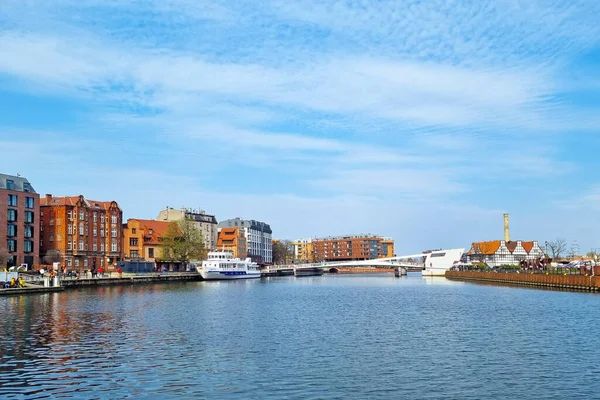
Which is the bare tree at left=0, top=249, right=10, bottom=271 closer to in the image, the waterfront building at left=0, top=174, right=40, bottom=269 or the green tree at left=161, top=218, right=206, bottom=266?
the waterfront building at left=0, top=174, right=40, bottom=269

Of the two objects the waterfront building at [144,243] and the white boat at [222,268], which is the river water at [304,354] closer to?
the white boat at [222,268]

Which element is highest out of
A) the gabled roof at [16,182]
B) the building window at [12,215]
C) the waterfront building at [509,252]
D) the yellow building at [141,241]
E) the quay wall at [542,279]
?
the gabled roof at [16,182]

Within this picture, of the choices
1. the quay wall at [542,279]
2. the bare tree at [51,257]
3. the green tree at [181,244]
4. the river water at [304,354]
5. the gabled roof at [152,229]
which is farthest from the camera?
the gabled roof at [152,229]

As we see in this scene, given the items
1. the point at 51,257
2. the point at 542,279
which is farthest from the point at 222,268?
the point at 542,279

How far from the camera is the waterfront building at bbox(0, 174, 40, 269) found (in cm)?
11606

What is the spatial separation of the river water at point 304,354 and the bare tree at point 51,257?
232ft

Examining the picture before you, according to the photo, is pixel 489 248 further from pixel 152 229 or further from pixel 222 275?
pixel 152 229

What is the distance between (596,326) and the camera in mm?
42906

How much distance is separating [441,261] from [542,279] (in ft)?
273

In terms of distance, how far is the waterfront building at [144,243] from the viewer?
6275 inches

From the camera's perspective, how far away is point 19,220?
4675 inches

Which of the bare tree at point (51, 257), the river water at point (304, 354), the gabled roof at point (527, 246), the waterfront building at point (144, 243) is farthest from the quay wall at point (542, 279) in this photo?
the bare tree at point (51, 257)

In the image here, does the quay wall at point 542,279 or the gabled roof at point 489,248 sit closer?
the quay wall at point 542,279

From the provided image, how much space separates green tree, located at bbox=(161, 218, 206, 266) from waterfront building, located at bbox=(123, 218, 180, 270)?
2965 millimetres
